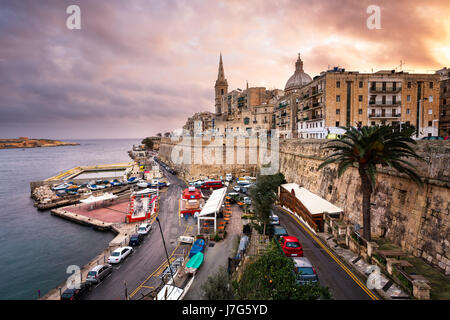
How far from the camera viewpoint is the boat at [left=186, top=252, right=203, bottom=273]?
1624cm

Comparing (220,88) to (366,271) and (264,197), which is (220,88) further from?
(366,271)

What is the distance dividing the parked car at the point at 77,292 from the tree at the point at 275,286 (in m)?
11.6

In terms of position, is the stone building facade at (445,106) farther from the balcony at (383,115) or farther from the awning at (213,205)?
the awning at (213,205)

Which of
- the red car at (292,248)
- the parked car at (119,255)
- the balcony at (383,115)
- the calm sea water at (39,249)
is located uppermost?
the balcony at (383,115)

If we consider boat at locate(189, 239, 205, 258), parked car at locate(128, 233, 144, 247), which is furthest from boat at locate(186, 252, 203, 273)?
parked car at locate(128, 233, 144, 247)

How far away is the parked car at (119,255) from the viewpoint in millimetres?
19109

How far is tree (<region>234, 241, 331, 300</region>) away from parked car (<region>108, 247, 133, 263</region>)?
533 inches

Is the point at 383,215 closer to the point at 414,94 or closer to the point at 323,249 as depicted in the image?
the point at 323,249

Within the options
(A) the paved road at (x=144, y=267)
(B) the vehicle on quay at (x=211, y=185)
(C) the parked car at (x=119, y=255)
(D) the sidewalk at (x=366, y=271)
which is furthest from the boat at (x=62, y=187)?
(D) the sidewalk at (x=366, y=271)

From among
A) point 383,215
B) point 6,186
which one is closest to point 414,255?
point 383,215

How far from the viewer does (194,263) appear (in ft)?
55.2
